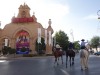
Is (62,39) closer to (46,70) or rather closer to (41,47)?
(41,47)

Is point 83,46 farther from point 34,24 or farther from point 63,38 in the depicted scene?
point 63,38

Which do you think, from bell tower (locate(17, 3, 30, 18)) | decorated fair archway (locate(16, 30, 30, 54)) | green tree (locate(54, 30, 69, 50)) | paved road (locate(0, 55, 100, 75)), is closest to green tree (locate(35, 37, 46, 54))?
decorated fair archway (locate(16, 30, 30, 54))

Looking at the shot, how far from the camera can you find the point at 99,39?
14612 centimetres

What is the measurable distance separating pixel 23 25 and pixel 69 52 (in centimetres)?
5655

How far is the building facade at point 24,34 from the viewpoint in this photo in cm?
7644

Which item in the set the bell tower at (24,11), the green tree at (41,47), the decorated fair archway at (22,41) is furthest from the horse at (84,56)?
the bell tower at (24,11)

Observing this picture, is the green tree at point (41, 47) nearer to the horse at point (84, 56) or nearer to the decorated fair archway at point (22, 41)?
the decorated fair archway at point (22, 41)

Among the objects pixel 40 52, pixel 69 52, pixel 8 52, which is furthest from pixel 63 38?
pixel 69 52

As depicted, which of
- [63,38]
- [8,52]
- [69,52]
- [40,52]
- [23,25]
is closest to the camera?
[69,52]

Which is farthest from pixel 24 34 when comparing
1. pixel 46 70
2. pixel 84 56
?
pixel 46 70

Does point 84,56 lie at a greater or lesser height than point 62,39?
lesser

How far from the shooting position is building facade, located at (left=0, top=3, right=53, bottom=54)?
251ft

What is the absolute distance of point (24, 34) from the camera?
255 ft

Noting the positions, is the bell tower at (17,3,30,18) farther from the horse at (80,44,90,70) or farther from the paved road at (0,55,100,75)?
the horse at (80,44,90,70)
